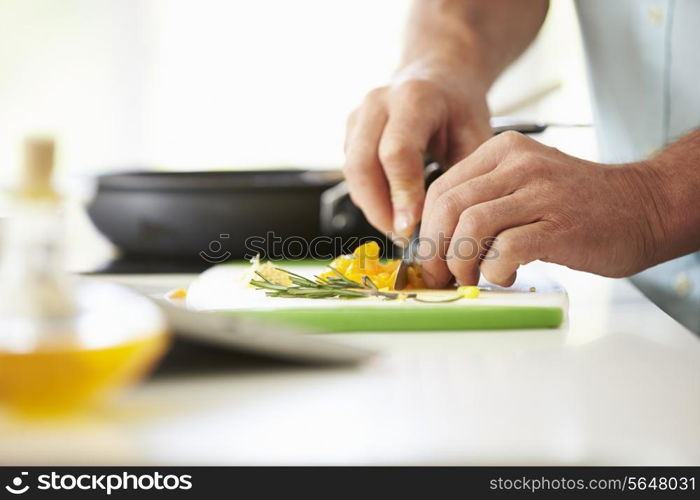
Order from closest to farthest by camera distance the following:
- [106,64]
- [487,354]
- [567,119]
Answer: [487,354] < [567,119] < [106,64]

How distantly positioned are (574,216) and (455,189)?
13cm

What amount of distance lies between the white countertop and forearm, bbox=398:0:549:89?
811 mm

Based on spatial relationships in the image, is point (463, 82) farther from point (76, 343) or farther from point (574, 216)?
point (76, 343)

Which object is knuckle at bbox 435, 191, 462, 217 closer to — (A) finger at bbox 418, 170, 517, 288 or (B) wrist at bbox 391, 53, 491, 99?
(A) finger at bbox 418, 170, 517, 288

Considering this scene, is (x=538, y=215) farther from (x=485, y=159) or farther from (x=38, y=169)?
(x=38, y=169)

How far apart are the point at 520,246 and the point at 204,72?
408 centimetres

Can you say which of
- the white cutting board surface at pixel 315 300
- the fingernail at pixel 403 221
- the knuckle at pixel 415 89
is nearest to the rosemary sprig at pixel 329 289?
the white cutting board surface at pixel 315 300

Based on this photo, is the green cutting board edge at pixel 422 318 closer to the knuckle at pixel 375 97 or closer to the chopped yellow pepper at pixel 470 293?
the chopped yellow pepper at pixel 470 293

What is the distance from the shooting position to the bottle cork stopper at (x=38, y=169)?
36cm

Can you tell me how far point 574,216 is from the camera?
0.89 metres

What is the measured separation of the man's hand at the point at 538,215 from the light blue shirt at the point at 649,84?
10.5 inches

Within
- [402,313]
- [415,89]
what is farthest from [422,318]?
[415,89]

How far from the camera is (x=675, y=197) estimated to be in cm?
94

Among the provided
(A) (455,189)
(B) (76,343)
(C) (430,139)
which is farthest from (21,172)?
(C) (430,139)
